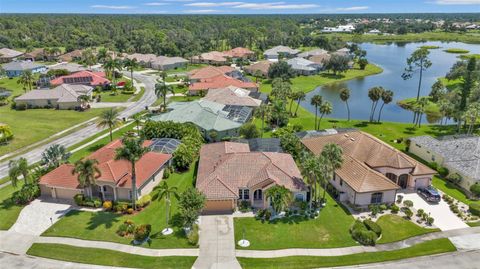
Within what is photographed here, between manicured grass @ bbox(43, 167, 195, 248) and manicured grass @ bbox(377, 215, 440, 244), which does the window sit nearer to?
manicured grass @ bbox(377, 215, 440, 244)

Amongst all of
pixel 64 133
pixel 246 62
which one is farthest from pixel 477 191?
pixel 246 62

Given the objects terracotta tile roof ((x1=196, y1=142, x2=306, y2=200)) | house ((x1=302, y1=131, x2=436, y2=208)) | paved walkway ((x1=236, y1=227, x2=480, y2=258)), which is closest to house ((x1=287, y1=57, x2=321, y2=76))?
house ((x1=302, y1=131, x2=436, y2=208))

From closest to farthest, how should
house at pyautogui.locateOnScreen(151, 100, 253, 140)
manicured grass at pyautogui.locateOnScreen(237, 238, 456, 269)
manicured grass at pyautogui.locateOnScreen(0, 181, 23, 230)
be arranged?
manicured grass at pyautogui.locateOnScreen(237, 238, 456, 269)
manicured grass at pyautogui.locateOnScreen(0, 181, 23, 230)
house at pyautogui.locateOnScreen(151, 100, 253, 140)

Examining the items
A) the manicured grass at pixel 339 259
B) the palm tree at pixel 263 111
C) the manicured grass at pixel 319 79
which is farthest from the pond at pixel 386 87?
the manicured grass at pixel 339 259

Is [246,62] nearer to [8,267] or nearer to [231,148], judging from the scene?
[231,148]

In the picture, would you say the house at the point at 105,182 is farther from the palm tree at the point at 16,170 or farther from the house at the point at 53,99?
the house at the point at 53,99

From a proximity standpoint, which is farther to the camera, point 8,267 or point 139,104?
point 139,104

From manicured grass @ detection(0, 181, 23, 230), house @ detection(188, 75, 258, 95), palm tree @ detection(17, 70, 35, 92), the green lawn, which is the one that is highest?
palm tree @ detection(17, 70, 35, 92)
